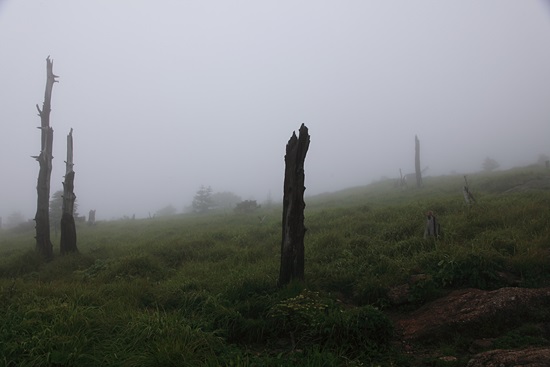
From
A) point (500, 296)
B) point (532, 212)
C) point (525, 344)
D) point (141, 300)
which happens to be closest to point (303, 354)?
point (525, 344)

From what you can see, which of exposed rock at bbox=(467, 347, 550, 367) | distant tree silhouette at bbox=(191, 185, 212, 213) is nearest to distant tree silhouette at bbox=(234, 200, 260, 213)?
distant tree silhouette at bbox=(191, 185, 212, 213)

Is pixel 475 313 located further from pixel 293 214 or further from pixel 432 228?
pixel 432 228

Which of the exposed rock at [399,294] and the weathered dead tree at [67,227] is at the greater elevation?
the weathered dead tree at [67,227]

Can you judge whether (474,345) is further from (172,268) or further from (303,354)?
(172,268)

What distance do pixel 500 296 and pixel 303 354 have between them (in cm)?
343

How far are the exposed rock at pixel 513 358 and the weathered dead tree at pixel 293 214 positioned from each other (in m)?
3.68

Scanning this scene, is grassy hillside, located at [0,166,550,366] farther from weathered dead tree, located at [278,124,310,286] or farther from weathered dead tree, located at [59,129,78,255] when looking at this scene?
weathered dead tree, located at [59,129,78,255]

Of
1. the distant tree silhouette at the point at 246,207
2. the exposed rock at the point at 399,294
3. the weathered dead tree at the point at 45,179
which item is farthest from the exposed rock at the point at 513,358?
the distant tree silhouette at the point at 246,207

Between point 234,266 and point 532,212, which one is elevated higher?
point 532,212

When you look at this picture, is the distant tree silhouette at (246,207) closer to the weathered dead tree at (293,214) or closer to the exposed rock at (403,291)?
the weathered dead tree at (293,214)

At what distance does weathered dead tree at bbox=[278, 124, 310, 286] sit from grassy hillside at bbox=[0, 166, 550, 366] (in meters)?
0.45

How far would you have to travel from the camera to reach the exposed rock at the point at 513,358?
A: 11.5ft

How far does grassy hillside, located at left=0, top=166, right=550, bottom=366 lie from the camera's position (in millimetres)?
4508

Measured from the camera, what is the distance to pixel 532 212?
9297mm
